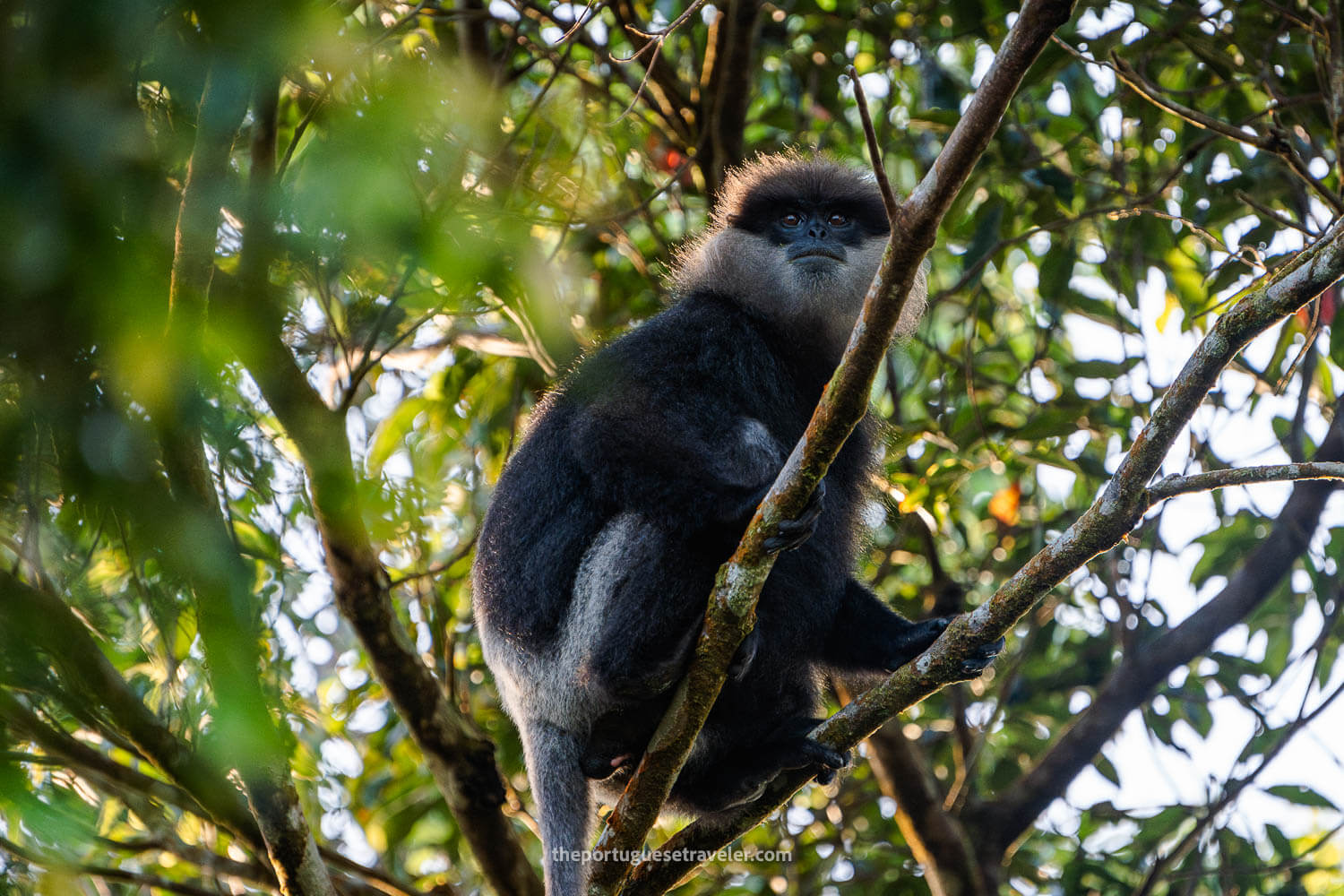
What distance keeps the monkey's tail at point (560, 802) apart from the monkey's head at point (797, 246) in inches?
58.7

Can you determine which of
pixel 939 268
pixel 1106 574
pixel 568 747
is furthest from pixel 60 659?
pixel 939 268

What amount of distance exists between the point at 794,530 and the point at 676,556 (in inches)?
23.0

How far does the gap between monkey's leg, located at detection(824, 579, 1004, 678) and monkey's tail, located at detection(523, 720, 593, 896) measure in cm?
93

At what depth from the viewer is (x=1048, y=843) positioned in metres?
5.79

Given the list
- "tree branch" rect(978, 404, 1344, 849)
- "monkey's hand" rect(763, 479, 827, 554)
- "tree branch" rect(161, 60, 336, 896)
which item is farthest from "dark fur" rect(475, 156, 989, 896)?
"tree branch" rect(978, 404, 1344, 849)

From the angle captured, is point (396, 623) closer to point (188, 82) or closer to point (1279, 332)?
point (188, 82)

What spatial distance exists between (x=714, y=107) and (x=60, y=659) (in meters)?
4.16

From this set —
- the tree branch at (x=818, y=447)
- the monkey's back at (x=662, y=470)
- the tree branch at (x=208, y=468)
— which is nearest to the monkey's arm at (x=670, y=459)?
the monkey's back at (x=662, y=470)

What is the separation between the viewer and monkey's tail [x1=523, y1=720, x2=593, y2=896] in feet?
10.3

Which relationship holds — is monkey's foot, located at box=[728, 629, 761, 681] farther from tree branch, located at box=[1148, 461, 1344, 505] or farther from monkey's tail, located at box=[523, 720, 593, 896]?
tree branch, located at box=[1148, 461, 1344, 505]

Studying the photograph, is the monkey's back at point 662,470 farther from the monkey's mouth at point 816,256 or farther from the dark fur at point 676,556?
the monkey's mouth at point 816,256

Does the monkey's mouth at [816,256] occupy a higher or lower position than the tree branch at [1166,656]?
higher

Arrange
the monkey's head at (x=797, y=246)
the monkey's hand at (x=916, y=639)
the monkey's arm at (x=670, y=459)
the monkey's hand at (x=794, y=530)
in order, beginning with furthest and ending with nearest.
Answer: the monkey's head at (x=797, y=246)
the monkey's hand at (x=916, y=639)
the monkey's arm at (x=670, y=459)
the monkey's hand at (x=794, y=530)

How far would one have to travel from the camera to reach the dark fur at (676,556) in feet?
10.1
